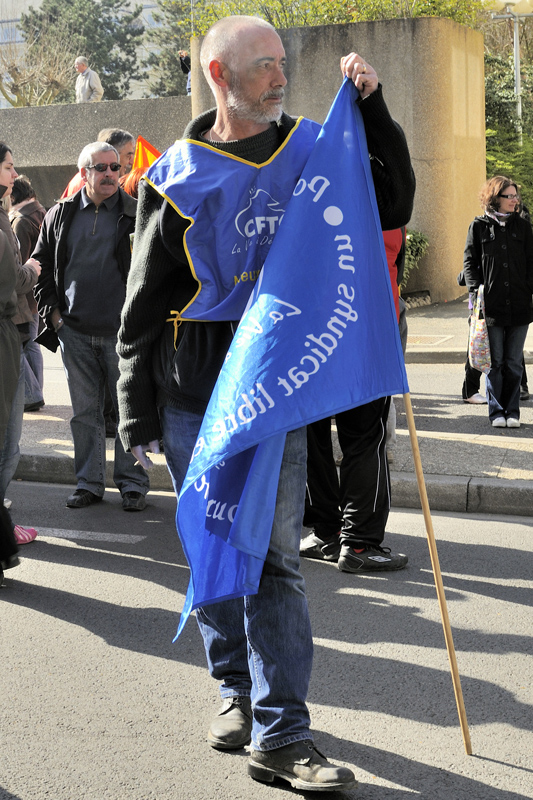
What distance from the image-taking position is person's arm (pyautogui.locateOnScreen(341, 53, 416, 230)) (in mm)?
2849

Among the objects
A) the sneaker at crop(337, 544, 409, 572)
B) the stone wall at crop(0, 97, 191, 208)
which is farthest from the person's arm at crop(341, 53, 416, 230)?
the stone wall at crop(0, 97, 191, 208)

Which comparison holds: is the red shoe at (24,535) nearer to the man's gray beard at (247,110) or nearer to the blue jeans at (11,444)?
the blue jeans at (11,444)

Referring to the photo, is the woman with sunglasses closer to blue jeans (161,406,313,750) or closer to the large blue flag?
the large blue flag

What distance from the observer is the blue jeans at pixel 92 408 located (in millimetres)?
6113

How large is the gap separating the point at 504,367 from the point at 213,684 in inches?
206

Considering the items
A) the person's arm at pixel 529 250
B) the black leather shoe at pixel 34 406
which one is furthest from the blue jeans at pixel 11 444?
the person's arm at pixel 529 250

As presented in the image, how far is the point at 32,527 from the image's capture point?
19.0 ft

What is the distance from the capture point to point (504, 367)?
819 cm

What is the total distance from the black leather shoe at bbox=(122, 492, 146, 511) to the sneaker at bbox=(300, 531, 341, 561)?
4.44ft

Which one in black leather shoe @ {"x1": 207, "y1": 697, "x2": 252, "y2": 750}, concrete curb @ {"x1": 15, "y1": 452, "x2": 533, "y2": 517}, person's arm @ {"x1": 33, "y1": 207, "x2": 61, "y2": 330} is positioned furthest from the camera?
person's arm @ {"x1": 33, "y1": 207, "x2": 61, "y2": 330}

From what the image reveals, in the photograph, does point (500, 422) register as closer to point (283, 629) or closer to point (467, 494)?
point (467, 494)

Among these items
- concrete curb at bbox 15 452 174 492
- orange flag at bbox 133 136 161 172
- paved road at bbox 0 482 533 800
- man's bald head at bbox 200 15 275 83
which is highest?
orange flag at bbox 133 136 161 172

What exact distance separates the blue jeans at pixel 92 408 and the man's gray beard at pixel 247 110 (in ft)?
11.2

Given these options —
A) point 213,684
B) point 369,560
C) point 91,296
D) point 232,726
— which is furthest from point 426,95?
point 232,726
